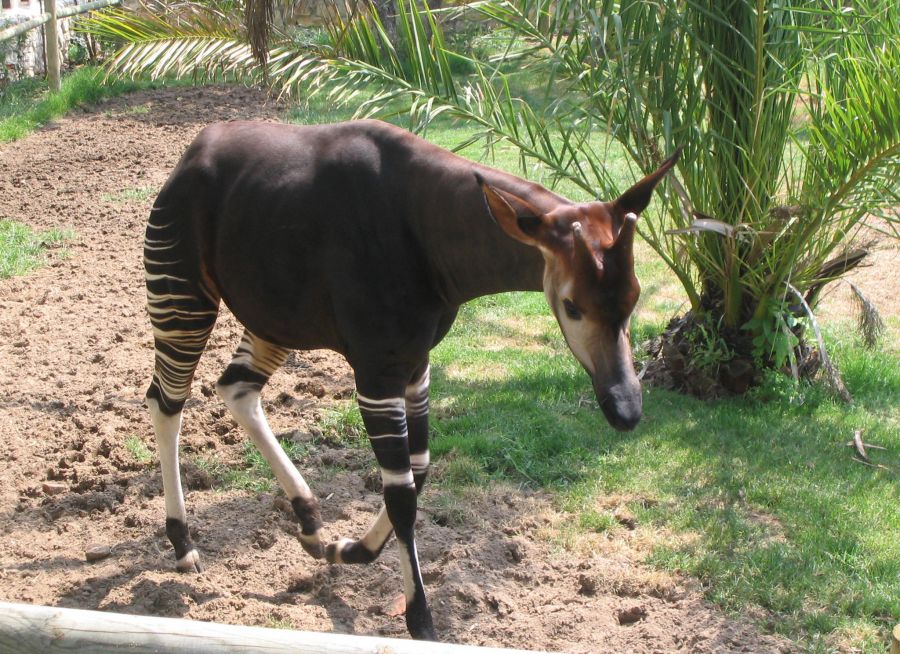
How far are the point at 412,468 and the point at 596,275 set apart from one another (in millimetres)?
1437

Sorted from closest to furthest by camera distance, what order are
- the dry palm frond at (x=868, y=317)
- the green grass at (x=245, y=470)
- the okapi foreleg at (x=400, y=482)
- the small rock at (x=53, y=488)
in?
1. the okapi foreleg at (x=400, y=482)
2. the small rock at (x=53, y=488)
3. the green grass at (x=245, y=470)
4. the dry palm frond at (x=868, y=317)

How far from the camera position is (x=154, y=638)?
2.17 metres

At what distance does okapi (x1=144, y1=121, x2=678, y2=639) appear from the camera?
8.93 ft

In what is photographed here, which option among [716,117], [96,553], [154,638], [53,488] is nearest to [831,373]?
[716,117]

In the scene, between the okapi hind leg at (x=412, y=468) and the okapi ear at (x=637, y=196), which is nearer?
the okapi ear at (x=637, y=196)

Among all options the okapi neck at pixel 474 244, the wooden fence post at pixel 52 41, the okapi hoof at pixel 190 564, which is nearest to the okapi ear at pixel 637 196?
the okapi neck at pixel 474 244

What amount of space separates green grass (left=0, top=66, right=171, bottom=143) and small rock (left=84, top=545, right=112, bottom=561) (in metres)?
7.52

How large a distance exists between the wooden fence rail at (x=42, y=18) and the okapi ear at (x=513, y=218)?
9.53 meters

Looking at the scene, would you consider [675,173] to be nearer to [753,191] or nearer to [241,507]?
[753,191]

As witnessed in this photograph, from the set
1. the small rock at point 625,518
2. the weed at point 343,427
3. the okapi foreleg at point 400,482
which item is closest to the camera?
the okapi foreleg at point 400,482

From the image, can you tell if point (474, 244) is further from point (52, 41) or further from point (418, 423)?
point (52, 41)

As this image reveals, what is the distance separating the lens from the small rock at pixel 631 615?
143 inches

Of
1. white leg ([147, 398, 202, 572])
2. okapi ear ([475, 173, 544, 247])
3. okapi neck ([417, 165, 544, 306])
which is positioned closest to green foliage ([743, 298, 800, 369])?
okapi neck ([417, 165, 544, 306])

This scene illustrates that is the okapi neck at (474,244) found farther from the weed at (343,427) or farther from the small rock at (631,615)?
the weed at (343,427)
